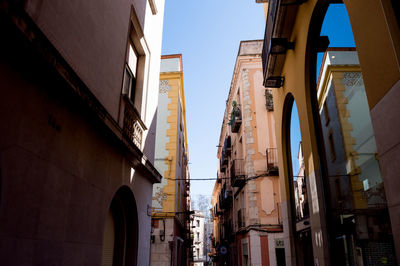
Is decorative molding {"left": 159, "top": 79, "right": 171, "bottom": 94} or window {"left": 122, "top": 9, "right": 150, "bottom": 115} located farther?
decorative molding {"left": 159, "top": 79, "right": 171, "bottom": 94}

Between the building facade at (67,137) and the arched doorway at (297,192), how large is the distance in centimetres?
353

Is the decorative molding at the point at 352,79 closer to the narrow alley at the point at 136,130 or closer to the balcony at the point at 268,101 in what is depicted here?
the narrow alley at the point at 136,130

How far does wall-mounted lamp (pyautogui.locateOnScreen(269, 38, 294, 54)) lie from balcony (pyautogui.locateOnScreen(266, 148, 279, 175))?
11331 millimetres

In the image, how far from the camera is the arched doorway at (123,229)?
232 inches

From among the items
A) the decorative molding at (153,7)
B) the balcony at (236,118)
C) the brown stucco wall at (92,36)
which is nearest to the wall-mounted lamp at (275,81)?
the decorative molding at (153,7)

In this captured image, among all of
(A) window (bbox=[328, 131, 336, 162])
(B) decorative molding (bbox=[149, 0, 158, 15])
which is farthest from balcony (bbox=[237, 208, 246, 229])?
(A) window (bbox=[328, 131, 336, 162])

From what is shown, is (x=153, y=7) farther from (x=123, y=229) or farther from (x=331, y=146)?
(x=331, y=146)

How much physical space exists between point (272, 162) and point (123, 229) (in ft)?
41.7

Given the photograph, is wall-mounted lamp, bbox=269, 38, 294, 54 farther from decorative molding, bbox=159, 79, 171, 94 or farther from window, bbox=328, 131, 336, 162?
decorative molding, bbox=159, 79, 171, 94

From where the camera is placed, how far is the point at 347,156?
434 cm

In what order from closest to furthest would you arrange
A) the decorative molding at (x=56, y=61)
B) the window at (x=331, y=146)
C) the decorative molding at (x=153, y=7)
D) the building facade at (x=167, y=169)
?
1. the decorative molding at (x=56, y=61)
2. the window at (x=331, y=146)
3. the decorative molding at (x=153, y=7)
4. the building facade at (x=167, y=169)

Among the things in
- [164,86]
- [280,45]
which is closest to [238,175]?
[164,86]

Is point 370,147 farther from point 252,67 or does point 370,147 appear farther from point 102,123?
point 252,67

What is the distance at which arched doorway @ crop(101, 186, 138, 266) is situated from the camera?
19.4 feet
